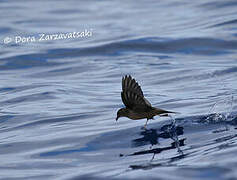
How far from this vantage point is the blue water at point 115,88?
6.56m

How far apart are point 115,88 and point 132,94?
462cm

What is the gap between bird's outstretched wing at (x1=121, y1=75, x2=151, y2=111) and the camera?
20.7 feet

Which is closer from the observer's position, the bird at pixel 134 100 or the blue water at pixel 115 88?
→ the bird at pixel 134 100

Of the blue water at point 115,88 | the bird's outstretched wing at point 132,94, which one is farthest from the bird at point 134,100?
the blue water at point 115,88

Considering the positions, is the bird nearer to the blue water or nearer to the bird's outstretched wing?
the bird's outstretched wing

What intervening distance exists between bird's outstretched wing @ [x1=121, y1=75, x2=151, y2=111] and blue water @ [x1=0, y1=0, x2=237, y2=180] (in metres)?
0.51

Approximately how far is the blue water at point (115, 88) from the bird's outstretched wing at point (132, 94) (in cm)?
51

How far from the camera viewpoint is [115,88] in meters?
10.9

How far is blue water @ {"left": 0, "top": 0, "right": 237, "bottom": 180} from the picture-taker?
656 centimetres

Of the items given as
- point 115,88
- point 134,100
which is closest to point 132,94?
point 134,100

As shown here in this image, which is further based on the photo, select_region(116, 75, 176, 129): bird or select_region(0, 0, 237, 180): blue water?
select_region(0, 0, 237, 180): blue water

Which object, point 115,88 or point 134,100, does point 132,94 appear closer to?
point 134,100

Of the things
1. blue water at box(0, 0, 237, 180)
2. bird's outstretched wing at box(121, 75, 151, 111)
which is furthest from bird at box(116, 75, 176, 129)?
blue water at box(0, 0, 237, 180)

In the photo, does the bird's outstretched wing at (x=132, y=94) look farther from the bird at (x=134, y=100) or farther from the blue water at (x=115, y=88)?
the blue water at (x=115, y=88)
